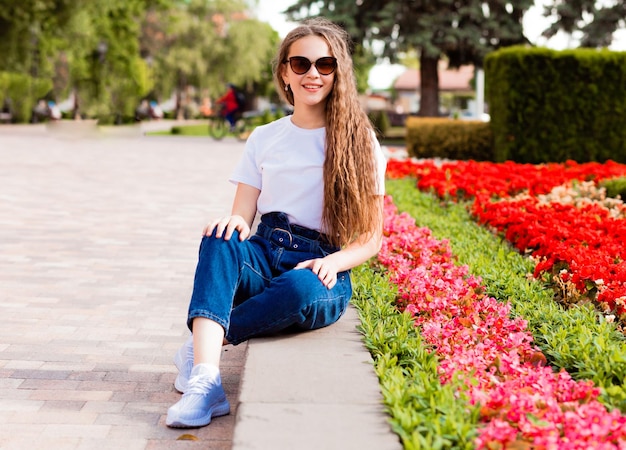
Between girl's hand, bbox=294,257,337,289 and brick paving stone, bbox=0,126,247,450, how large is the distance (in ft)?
1.87

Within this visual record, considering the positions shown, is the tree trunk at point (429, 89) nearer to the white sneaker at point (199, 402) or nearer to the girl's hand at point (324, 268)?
the girl's hand at point (324, 268)

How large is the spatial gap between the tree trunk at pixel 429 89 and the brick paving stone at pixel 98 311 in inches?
567

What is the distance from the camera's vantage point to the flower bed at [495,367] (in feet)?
6.62

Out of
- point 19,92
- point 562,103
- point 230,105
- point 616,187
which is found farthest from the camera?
point 19,92

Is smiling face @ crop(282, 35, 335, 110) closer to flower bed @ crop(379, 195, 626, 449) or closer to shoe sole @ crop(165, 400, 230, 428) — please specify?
flower bed @ crop(379, 195, 626, 449)

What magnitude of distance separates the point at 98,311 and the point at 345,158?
193 centimetres

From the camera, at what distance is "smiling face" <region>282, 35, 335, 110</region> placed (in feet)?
10.1

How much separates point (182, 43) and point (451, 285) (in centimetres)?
4020

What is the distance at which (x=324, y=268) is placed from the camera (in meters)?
2.92

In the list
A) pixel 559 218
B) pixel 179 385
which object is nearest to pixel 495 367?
pixel 179 385

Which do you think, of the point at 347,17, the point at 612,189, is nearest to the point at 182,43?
the point at 347,17

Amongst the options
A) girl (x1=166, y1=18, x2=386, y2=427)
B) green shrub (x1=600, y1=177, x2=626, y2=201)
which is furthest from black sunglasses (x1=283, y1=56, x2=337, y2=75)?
green shrub (x1=600, y1=177, x2=626, y2=201)

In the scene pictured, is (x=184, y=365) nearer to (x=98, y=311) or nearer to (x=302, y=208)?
(x=302, y=208)

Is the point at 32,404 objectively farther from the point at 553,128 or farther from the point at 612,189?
the point at 553,128
